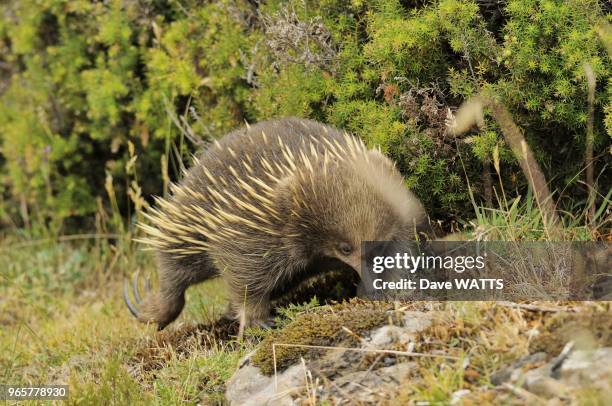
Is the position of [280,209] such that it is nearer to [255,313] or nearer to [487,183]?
[255,313]

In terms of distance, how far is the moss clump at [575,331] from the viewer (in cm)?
323

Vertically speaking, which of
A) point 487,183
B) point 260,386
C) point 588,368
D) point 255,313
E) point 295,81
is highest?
point 295,81

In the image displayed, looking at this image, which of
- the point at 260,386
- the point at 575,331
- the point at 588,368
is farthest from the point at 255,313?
the point at 588,368

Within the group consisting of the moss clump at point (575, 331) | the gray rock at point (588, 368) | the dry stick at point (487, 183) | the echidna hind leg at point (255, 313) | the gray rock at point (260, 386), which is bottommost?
the gray rock at point (260, 386)

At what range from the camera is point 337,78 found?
5438 mm

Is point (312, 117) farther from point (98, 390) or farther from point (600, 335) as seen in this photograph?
point (600, 335)

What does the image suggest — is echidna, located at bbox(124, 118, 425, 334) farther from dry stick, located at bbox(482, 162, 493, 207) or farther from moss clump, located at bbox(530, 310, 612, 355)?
moss clump, located at bbox(530, 310, 612, 355)

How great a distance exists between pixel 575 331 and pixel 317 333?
4.27ft

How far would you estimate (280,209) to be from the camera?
443 cm

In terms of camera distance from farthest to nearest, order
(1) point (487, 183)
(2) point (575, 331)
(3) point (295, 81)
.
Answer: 1. (3) point (295, 81)
2. (1) point (487, 183)
3. (2) point (575, 331)

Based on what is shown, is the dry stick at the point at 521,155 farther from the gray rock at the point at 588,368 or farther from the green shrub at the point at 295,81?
the gray rock at the point at 588,368

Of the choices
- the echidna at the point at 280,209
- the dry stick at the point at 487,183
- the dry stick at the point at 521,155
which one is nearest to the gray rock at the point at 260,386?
the echidna at the point at 280,209

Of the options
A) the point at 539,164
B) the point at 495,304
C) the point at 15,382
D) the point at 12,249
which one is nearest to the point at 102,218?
the point at 12,249

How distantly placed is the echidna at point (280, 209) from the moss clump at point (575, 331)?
116 centimetres
